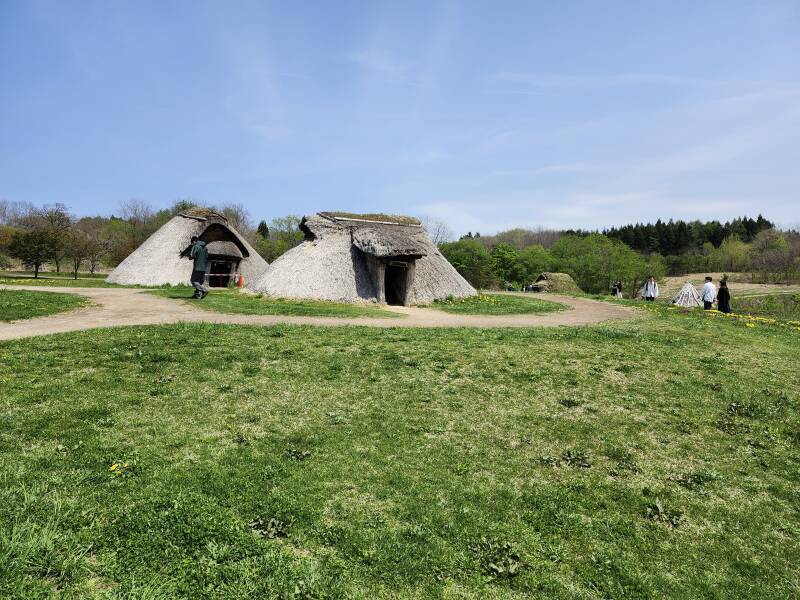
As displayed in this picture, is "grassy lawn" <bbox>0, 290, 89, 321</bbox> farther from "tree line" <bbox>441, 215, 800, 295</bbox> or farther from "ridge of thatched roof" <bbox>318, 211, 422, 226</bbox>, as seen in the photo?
"tree line" <bbox>441, 215, 800, 295</bbox>

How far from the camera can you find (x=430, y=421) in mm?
7820

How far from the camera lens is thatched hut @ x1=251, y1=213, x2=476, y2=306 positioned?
968 inches

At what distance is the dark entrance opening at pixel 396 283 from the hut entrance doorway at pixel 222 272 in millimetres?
16625

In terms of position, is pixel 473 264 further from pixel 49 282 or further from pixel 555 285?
pixel 49 282

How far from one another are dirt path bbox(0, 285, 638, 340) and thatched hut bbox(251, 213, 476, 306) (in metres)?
3.84

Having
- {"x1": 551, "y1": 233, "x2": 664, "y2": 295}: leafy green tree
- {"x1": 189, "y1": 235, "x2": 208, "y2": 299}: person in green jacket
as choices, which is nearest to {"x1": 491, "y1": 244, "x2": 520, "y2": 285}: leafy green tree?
{"x1": 551, "y1": 233, "x2": 664, "y2": 295}: leafy green tree

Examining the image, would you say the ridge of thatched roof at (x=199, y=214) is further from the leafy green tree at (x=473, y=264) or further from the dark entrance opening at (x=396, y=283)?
the leafy green tree at (x=473, y=264)

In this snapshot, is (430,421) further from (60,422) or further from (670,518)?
(60,422)

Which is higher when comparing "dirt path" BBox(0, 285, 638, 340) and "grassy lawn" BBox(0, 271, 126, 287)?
"grassy lawn" BBox(0, 271, 126, 287)

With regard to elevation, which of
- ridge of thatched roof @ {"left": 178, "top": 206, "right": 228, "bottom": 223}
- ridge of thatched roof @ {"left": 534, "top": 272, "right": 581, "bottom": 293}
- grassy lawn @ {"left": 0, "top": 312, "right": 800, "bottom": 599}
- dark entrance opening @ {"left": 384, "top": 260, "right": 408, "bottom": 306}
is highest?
ridge of thatched roof @ {"left": 178, "top": 206, "right": 228, "bottom": 223}

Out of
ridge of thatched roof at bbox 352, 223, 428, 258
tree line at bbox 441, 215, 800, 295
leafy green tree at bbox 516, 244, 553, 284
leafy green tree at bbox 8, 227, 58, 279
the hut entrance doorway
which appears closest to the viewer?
ridge of thatched roof at bbox 352, 223, 428, 258

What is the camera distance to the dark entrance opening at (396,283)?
84.9 feet

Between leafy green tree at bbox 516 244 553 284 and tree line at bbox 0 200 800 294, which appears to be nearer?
tree line at bbox 0 200 800 294

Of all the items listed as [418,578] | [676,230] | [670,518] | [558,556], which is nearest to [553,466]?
[670,518]
